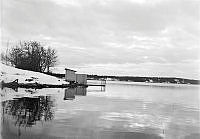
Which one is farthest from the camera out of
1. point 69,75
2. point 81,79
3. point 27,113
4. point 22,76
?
point 81,79

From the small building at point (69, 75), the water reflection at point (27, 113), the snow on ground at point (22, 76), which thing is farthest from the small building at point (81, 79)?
the water reflection at point (27, 113)

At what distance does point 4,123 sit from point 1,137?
2.79 meters

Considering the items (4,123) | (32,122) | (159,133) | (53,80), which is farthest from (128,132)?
(53,80)

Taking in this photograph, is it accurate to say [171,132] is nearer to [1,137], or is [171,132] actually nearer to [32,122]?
[32,122]

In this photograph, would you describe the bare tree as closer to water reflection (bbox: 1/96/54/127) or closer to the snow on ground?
the snow on ground

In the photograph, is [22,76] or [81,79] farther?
[81,79]

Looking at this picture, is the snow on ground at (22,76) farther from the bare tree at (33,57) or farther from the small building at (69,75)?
the bare tree at (33,57)

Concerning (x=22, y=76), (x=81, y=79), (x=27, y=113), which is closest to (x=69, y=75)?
(x=81, y=79)

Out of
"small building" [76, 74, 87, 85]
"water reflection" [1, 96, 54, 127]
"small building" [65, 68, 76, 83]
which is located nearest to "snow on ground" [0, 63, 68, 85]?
"small building" [65, 68, 76, 83]

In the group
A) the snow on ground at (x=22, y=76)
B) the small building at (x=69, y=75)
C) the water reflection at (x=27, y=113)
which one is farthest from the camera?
the small building at (x=69, y=75)

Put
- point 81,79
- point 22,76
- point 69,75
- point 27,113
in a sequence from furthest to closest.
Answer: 1. point 81,79
2. point 69,75
3. point 22,76
4. point 27,113

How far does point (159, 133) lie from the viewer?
37.5 ft

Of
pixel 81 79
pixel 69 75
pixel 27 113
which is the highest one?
pixel 69 75

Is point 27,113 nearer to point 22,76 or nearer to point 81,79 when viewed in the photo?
point 22,76
